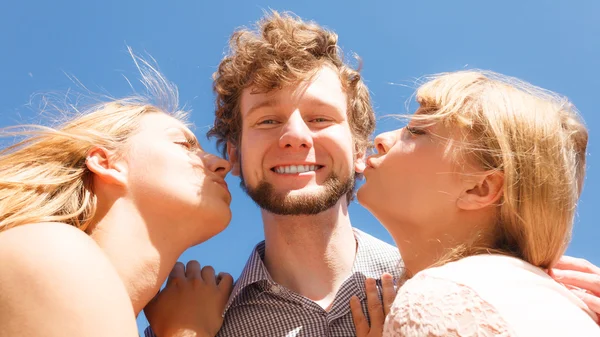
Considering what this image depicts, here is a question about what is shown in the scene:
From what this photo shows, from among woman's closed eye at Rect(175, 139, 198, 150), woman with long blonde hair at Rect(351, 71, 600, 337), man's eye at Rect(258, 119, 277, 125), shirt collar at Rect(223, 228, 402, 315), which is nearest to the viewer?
woman with long blonde hair at Rect(351, 71, 600, 337)

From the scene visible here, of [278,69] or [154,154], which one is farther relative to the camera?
[278,69]

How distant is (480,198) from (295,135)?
1.57 metres

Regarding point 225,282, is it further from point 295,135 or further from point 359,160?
point 359,160

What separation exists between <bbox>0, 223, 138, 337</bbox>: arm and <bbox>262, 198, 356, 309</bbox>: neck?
165 centimetres

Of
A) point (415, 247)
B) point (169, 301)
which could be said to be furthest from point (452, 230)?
point (169, 301)

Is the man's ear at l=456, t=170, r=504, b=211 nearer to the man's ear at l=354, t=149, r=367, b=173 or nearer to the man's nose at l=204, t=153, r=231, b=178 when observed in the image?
the man's nose at l=204, t=153, r=231, b=178

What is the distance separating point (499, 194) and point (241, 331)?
1821 millimetres

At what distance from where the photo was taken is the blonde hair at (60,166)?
3.28 m

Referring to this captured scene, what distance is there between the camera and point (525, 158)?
2.75 meters

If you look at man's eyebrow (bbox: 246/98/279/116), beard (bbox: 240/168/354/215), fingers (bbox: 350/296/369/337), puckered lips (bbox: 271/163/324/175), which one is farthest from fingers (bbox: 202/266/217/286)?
man's eyebrow (bbox: 246/98/279/116)

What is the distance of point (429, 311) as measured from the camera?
85.4 inches

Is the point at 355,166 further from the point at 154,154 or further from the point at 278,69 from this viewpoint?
the point at 154,154

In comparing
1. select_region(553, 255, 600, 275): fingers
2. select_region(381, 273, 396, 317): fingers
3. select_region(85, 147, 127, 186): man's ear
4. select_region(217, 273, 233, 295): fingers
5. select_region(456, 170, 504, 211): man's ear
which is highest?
select_region(456, 170, 504, 211): man's ear

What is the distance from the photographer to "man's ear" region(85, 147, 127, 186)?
11.9 feet
